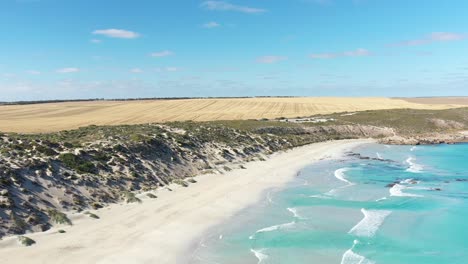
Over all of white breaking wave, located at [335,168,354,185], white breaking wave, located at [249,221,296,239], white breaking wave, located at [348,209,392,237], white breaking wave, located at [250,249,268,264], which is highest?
white breaking wave, located at [250,249,268,264]

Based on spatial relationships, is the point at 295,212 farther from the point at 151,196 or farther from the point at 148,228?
the point at 151,196

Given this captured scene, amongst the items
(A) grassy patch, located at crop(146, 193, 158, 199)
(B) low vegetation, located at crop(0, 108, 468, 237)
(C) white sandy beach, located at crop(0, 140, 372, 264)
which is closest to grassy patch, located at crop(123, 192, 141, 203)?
(B) low vegetation, located at crop(0, 108, 468, 237)

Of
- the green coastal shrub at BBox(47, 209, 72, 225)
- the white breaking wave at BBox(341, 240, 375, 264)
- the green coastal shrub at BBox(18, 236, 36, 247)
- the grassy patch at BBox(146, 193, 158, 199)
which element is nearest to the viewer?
the white breaking wave at BBox(341, 240, 375, 264)

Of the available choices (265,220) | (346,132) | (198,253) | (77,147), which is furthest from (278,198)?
(346,132)

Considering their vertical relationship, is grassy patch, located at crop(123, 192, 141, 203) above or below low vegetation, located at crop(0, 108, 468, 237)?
below

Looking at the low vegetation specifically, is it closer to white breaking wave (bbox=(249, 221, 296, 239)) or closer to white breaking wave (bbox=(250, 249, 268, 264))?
white breaking wave (bbox=(249, 221, 296, 239))

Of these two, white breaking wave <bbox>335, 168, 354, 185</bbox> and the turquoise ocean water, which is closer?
the turquoise ocean water

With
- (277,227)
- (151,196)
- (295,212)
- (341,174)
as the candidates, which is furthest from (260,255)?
(341,174)
